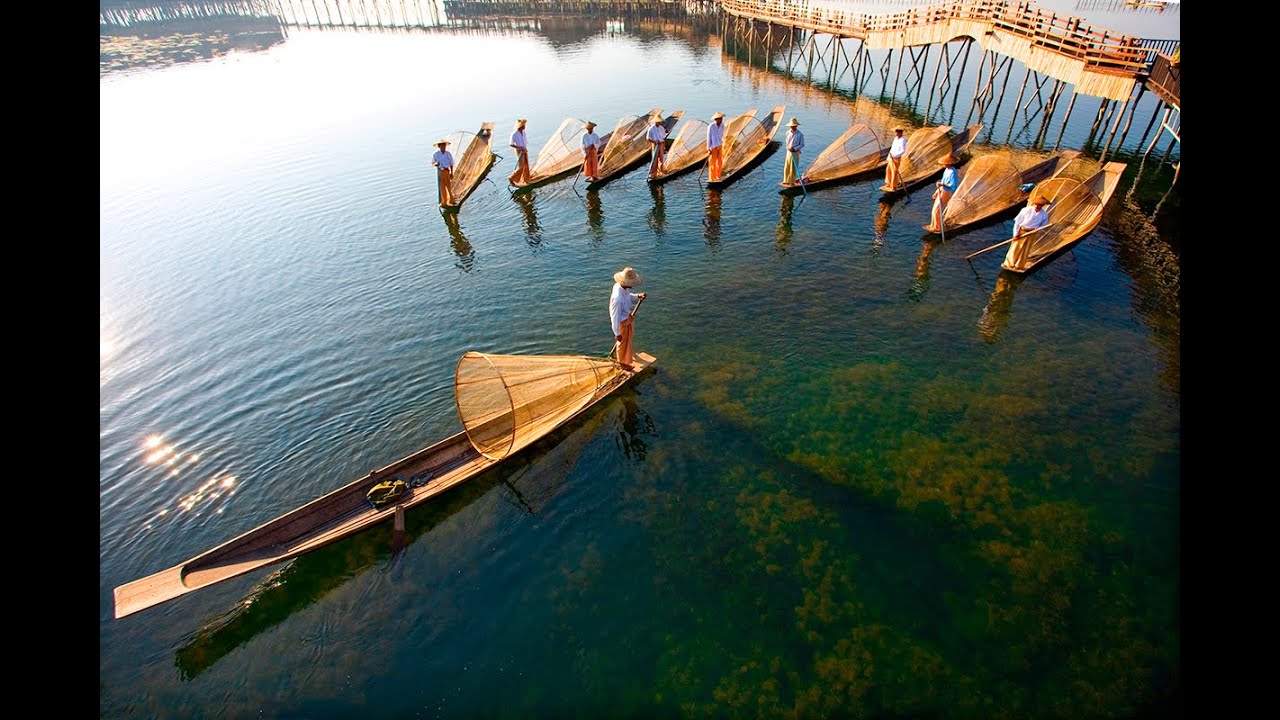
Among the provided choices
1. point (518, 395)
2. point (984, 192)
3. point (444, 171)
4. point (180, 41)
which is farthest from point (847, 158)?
point (180, 41)

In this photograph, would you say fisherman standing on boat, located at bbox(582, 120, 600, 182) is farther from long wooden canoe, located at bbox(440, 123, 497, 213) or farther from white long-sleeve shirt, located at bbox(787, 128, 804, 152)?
white long-sleeve shirt, located at bbox(787, 128, 804, 152)

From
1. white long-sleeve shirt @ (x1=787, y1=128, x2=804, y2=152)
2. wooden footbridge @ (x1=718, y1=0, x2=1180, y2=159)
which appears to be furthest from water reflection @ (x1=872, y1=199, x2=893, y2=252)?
wooden footbridge @ (x1=718, y1=0, x2=1180, y2=159)

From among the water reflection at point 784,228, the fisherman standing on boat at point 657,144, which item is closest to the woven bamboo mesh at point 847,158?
the water reflection at point 784,228

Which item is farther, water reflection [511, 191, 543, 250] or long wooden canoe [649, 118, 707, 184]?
long wooden canoe [649, 118, 707, 184]

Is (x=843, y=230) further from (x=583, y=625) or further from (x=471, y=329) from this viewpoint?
(x=583, y=625)

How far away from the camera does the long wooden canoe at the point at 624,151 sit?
20.6 m

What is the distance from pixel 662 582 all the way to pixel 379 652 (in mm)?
3544

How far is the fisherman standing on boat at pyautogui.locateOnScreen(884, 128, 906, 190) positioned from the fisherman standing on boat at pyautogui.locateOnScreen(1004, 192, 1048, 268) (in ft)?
16.2

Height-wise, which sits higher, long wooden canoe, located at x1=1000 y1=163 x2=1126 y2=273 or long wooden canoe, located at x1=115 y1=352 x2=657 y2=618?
long wooden canoe, located at x1=1000 y1=163 x2=1126 y2=273

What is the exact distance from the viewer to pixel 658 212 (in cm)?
1803

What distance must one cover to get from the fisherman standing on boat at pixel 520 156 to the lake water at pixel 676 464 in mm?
2076

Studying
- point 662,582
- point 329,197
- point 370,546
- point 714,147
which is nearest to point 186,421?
point 370,546

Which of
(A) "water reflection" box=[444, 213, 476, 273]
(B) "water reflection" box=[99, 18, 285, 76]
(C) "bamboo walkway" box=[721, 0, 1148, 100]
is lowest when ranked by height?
(A) "water reflection" box=[444, 213, 476, 273]

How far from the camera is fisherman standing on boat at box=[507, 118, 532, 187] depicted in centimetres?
1925
